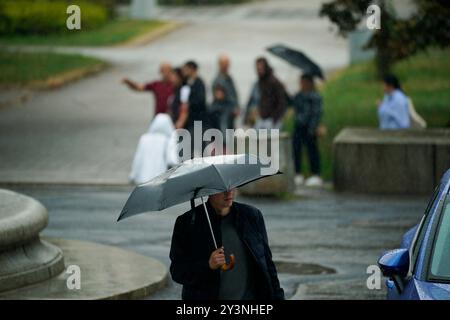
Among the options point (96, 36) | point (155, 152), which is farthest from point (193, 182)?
point (96, 36)

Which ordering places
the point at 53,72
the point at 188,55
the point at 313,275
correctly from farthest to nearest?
the point at 188,55
the point at 53,72
the point at 313,275

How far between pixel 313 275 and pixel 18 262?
311 cm

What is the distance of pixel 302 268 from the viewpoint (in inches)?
561

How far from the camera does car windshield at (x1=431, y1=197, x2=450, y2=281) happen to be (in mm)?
7992

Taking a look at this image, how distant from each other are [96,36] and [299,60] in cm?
2296

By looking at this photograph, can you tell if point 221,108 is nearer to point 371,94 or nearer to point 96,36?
point 371,94

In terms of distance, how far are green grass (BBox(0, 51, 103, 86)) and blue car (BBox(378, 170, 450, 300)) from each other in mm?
25471

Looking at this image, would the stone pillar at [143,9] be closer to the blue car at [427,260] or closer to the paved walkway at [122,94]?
the paved walkway at [122,94]

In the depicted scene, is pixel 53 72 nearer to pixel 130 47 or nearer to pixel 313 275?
pixel 130 47

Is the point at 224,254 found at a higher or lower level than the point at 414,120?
higher

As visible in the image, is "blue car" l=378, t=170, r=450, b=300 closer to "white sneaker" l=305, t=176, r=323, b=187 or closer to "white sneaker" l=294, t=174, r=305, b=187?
"white sneaker" l=305, t=176, r=323, b=187
